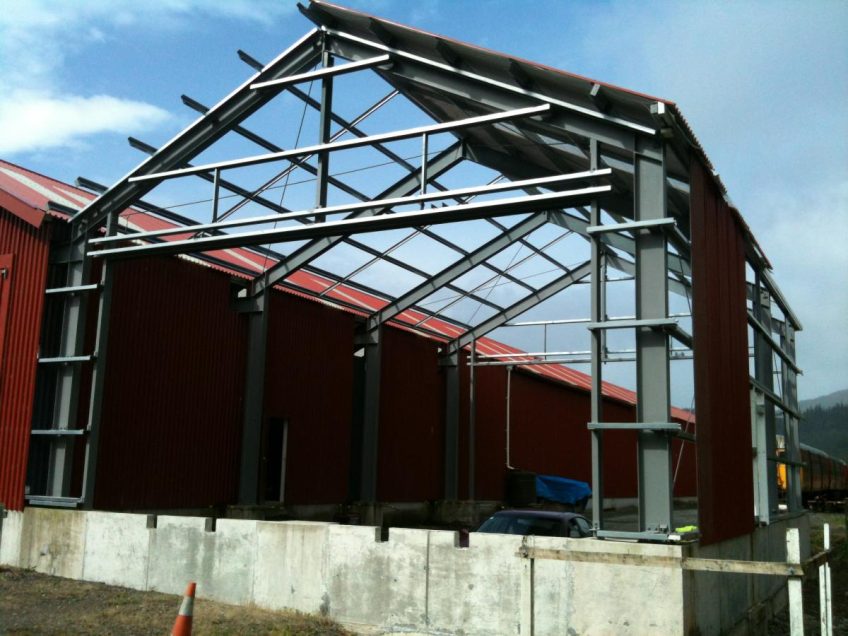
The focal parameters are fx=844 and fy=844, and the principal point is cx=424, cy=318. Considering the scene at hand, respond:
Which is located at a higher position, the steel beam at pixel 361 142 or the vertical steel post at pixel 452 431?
the steel beam at pixel 361 142

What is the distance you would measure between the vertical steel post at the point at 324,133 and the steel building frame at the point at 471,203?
0.02m

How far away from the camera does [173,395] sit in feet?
62.1

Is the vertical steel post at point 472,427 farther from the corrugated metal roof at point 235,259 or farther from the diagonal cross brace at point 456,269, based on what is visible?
the diagonal cross brace at point 456,269

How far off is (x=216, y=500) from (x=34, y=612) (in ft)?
26.1

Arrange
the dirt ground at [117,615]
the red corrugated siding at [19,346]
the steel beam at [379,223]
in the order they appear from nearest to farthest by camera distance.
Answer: the dirt ground at [117,615], the steel beam at [379,223], the red corrugated siding at [19,346]

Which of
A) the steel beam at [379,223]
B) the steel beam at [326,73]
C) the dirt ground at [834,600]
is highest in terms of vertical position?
the steel beam at [326,73]

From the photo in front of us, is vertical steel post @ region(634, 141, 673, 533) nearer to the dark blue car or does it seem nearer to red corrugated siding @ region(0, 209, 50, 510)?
the dark blue car

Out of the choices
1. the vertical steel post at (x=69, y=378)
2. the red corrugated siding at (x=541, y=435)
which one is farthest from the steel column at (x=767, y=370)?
the vertical steel post at (x=69, y=378)

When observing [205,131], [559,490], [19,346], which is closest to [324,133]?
[205,131]

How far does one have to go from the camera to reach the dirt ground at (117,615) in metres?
11.0

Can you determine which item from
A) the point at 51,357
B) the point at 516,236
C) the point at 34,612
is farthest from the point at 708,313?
the point at 51,357

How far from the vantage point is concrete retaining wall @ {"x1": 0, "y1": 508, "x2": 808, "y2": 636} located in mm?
10125

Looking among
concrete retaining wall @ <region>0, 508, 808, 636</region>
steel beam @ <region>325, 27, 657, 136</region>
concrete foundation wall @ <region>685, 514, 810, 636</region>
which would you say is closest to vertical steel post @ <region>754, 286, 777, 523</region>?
concrete foundation wall @ <region>685, 514, 810, 636</region>

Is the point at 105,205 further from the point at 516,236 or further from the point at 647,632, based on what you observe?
the point at 647,632
